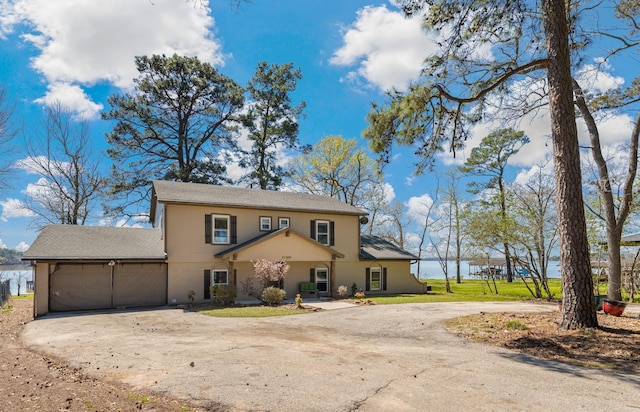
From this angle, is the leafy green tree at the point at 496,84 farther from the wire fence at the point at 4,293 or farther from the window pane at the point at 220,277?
the wire fence at the point at 4,293

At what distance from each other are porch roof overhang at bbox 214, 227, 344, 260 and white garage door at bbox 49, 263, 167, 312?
3.00 meters

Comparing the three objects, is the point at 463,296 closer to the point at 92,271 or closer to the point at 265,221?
the point at 265,221

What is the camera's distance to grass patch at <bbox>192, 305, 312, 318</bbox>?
14.9 metres

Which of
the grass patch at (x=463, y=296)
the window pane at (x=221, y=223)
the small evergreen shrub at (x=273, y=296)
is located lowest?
the grass patch at (x=463, y=296)

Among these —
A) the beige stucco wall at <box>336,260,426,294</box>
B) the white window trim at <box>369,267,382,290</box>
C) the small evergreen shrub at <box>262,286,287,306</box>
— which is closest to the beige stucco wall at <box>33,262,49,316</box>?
the small evergreen shrub at <box>262,286,287,306</box>

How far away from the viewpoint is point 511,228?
23906 millimetres

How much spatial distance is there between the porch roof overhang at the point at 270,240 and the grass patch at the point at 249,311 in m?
3.17

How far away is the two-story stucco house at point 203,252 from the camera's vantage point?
17250 mm

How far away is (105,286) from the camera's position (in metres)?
17.8

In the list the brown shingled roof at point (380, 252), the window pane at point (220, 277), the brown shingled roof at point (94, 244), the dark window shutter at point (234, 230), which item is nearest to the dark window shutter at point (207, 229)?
the dark window shutter at point (234, 230)

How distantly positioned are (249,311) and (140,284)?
5966 mm

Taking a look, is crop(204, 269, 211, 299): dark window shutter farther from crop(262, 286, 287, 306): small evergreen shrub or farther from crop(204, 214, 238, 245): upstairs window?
crop(262, 286, 287, 306): small evergreen shrub

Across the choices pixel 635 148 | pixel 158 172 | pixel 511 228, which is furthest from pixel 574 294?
pixel 158 172

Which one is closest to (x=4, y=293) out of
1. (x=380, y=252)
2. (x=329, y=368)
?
(x=329, y=368)
